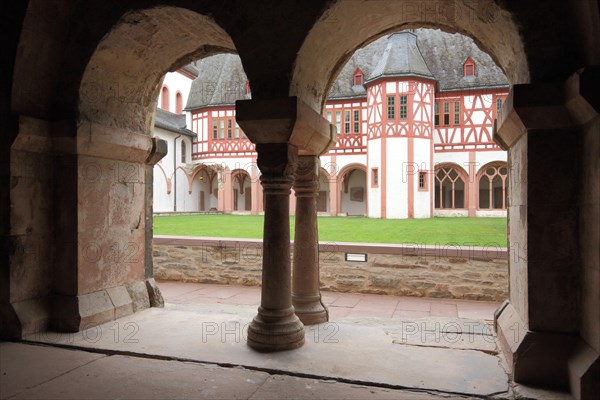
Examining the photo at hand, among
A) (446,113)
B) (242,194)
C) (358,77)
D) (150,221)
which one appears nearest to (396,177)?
(446,113)

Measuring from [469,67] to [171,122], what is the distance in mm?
16704

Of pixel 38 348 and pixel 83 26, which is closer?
pixel 38 348

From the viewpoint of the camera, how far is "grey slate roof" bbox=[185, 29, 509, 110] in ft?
69.6

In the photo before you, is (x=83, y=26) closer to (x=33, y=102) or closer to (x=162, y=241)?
(x=33, y=102)

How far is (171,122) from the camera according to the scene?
87.2 feet

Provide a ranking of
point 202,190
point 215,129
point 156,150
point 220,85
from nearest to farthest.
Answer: point 156,150, point 220,85, point 215,129, point 202,190

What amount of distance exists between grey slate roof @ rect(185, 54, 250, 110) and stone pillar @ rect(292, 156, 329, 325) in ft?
72.1

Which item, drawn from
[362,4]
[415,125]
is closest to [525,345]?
[362,4]

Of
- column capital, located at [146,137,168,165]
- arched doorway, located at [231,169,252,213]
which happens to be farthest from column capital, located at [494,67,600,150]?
arched doorway, located at [231,169,252,213]

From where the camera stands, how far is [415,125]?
2070cm

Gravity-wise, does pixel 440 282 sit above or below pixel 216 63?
below

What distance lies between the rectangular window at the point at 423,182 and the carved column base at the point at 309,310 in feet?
59.1

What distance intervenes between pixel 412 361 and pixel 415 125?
61.7 feet

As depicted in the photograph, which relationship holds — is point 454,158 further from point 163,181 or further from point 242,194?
point 163,181
